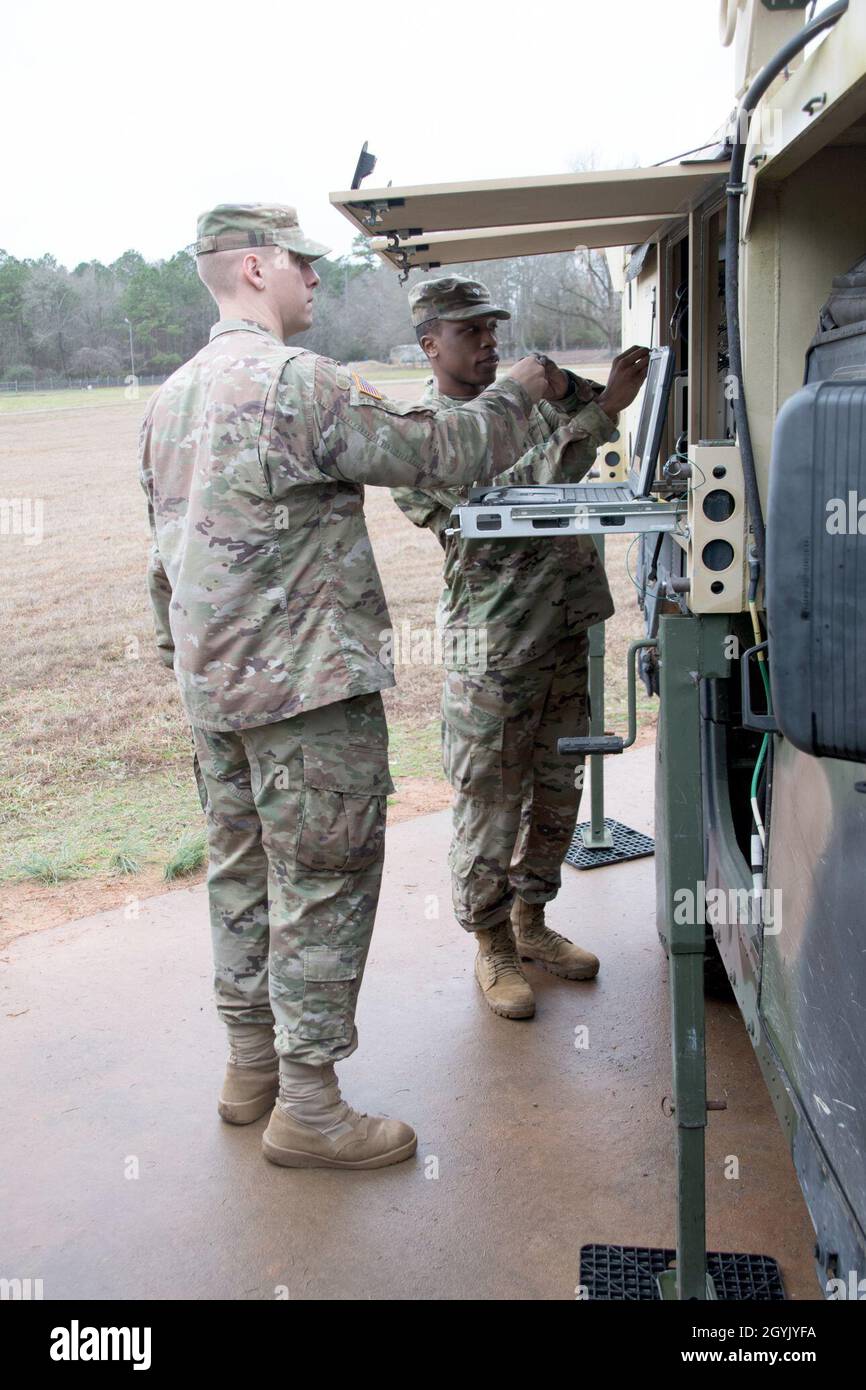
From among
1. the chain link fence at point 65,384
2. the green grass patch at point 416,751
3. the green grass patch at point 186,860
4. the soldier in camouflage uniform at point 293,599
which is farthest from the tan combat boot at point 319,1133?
the chain link fence at point 65,384

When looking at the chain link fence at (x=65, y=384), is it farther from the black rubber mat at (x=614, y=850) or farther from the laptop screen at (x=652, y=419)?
the laptop screen at (x=652, y=419)

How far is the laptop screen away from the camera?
2541mm

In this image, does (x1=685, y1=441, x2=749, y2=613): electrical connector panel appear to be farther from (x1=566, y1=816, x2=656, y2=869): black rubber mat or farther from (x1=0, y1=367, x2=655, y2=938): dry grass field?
(x1=0, y1=367, x2=655, y2=938): dry grass field

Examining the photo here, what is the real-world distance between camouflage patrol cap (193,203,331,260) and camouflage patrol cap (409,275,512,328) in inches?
27.1

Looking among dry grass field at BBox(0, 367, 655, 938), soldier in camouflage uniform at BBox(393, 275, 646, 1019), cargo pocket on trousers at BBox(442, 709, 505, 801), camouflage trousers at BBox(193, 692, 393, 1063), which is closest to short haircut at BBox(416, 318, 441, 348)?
soldier in camouflage uniform at BBox(393, 275, 646, 1019)

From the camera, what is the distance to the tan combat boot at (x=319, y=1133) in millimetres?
2764

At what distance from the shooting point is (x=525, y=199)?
254 centimetres

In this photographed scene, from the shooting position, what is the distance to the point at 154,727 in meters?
6.99

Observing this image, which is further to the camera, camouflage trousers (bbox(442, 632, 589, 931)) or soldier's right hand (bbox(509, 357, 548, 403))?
camouflage trousers (bbox(442, 632, 589, 931))

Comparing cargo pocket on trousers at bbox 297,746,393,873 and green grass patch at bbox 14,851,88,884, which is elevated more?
cargo pocket on trousers at bbox 297,746,393,873

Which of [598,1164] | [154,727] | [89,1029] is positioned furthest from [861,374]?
[154,727]

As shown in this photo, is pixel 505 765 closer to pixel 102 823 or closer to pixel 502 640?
pixel 502 640

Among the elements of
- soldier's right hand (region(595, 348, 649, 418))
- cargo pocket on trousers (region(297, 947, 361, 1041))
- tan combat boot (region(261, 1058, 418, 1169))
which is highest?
soldier's right hand (region(595, 348, 649, 418))
